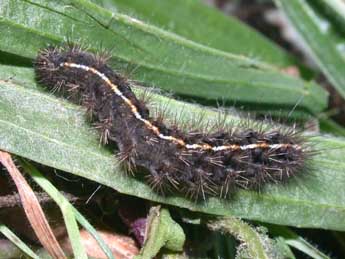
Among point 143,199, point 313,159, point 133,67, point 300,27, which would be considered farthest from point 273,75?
point 143,199

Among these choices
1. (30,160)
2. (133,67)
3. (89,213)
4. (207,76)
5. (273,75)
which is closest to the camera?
(30,160)

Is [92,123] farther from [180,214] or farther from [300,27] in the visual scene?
[300,27]

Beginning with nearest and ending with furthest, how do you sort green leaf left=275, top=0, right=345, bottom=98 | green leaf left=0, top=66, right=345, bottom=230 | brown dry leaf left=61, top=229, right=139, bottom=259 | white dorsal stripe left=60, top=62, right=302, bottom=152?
green leaf left=0, top=66, right=345, bottom=230 < white dorsal stripe left=60, top=62, right=302, bottom=152 < brown dry leaf left=61, top=229, right=139, bottom=259 < green leaf left=275, top=0, right=345, bottom=98

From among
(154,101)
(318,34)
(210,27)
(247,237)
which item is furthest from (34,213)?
(318,34)

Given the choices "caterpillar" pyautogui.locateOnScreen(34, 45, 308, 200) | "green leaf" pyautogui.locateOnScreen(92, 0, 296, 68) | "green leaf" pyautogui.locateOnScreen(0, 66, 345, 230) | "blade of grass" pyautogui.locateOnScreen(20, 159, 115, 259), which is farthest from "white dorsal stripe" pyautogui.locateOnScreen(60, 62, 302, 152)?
"green leaf" pyautogui.locateOnScreen(92, 0, 296, 68)

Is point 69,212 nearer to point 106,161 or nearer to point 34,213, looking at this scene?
point 34,213

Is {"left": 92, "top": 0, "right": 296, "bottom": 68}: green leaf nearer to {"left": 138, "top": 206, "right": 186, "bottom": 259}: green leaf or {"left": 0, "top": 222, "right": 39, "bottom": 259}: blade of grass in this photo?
{"left": 138, "top": 206, "right": 186, "bottom": 259}: green leaf

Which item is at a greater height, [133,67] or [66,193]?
[133,67]
